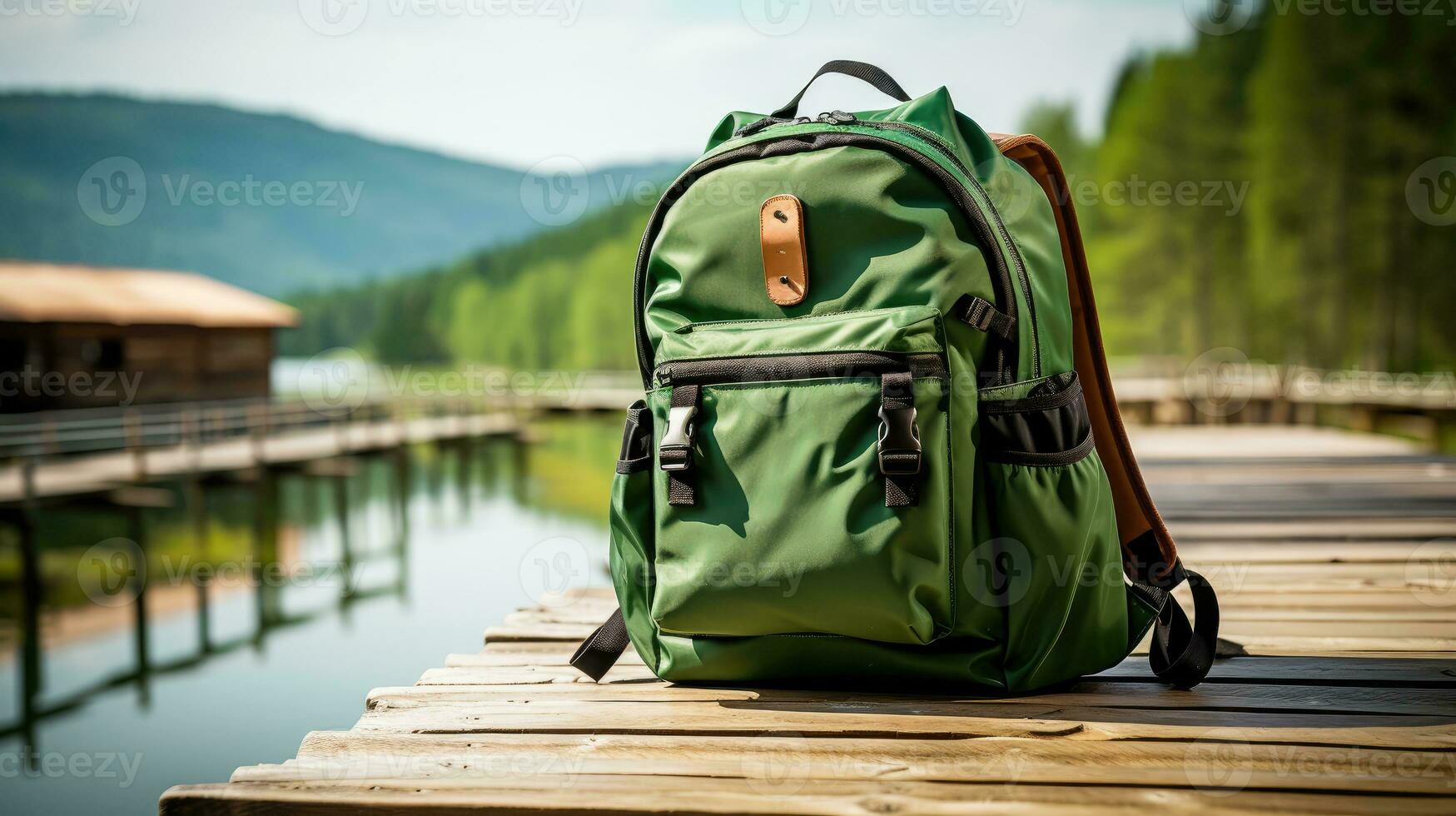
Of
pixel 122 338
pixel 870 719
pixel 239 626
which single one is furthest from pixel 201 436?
pixel 870 719

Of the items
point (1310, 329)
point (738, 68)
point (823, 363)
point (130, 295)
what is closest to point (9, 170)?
point (738, 68)

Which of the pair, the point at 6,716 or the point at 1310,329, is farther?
the point at 1310,329

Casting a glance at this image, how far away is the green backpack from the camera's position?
1311mm

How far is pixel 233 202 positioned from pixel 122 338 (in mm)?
85098

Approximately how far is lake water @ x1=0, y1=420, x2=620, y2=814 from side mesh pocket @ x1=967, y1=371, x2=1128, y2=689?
6.91 feet

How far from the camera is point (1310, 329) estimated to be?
21.8m

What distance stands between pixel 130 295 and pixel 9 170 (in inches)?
4095

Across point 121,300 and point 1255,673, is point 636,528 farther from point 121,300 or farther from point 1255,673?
point 121,300

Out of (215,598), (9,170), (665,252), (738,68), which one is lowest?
(215,598)

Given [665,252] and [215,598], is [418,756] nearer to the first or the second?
[665,252]

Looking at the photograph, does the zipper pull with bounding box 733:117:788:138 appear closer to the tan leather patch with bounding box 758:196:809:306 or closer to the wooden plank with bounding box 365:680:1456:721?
the tan leather patch with bounding box 758:196:809:306

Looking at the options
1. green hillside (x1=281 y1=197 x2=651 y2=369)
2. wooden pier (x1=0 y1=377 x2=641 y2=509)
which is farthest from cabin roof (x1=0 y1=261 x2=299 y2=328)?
green hillside (x1=281 y1=197 x2=651 y2=369)

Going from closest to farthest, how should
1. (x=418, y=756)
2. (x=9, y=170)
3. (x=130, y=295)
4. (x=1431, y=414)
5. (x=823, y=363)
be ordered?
1. (x=418, y=756)
2. (x=823, y=363)
3. (x=1431, y=414)
4. (x=130, y=295)
5. (x=9, y=170)

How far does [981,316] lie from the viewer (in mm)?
1365
